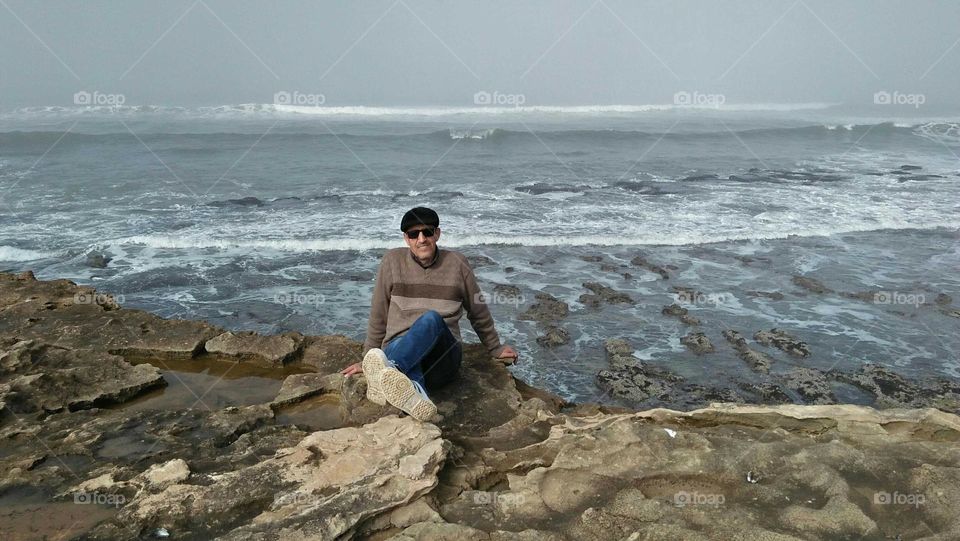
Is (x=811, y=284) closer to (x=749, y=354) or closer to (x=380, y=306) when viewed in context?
(x=749, y=354)

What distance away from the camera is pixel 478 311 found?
442 cm

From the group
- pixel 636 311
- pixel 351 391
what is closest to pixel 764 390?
pixel 636 311

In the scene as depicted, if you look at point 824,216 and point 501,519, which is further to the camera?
point 824,216

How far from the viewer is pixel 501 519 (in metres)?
→ 2.85

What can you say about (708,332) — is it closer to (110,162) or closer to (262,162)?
(262,162)

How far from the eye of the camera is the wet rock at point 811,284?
8938 millimetres

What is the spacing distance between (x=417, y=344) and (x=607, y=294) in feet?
17.3

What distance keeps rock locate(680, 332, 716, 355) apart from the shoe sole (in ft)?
14.1

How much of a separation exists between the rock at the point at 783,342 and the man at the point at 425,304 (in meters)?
4.06

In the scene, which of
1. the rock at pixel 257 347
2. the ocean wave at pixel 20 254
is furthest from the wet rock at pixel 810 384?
the ocean wave at pixel 20 254

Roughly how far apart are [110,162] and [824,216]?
69.3 ft

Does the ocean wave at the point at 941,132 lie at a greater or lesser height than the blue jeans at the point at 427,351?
greater

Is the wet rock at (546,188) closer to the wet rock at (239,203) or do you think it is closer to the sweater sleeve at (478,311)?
the wet rock at (239,203)

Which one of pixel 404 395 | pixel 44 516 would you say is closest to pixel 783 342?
pixel 404 395
